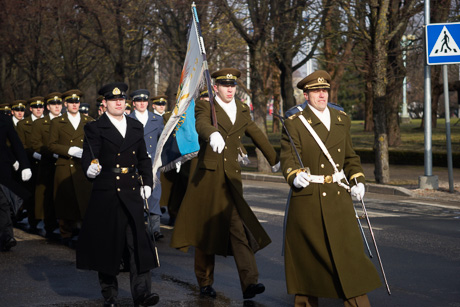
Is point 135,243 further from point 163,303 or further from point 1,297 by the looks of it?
point 1,297

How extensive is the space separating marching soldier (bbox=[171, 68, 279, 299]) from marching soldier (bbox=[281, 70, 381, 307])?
1.15 m

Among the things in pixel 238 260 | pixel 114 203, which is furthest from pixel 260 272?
pixel 114 203

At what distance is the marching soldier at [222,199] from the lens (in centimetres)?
768

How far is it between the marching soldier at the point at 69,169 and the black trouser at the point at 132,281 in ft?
13.0

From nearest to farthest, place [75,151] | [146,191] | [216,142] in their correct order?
1. [216,142]
2. [146,191]
3. [75,151]

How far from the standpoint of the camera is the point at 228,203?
25.4ft

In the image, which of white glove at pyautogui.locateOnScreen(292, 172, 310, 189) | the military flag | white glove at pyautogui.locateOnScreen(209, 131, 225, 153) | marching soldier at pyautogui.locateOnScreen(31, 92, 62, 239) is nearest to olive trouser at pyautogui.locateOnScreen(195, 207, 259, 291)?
white glove at pyautogui.locateOnScreen(209, 131, 225, 153)

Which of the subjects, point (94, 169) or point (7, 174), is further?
point (7, 174)

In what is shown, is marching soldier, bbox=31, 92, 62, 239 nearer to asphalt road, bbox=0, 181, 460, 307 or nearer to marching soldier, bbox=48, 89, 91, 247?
asphalt road, bbox=0, 181, 460, 307

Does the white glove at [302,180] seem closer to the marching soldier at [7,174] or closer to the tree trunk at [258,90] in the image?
the marching soldier at [7,174]

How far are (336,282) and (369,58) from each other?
43.4 feet

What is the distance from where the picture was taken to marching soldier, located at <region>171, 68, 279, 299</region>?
25.2 feet

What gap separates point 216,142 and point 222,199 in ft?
3.10

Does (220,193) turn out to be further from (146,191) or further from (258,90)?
(258,90)
